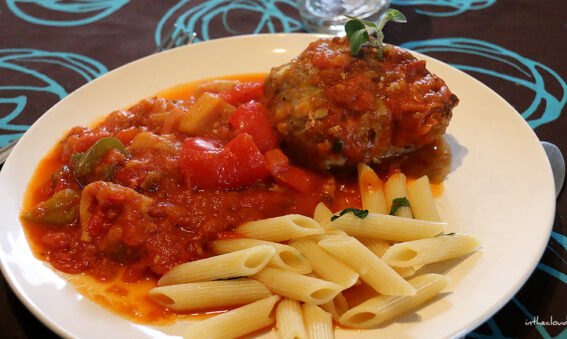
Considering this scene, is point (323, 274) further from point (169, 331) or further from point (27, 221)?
point (27, 221)

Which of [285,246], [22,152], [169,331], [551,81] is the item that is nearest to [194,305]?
[169,331]

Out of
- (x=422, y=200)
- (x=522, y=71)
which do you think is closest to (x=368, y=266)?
(x=422, y=200)

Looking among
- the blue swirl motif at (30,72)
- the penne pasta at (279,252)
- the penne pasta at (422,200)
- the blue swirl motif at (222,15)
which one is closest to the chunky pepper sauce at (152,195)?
the penne pasta at (279,252)

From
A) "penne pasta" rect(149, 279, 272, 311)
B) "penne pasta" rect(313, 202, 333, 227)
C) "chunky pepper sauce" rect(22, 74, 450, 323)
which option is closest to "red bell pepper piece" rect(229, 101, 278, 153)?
"chunky pepper sauce" rect(22, 74, 450, 323)

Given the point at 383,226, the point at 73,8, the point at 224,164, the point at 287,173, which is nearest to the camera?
the point at 383,226

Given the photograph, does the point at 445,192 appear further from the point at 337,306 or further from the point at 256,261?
the point at 256,261
